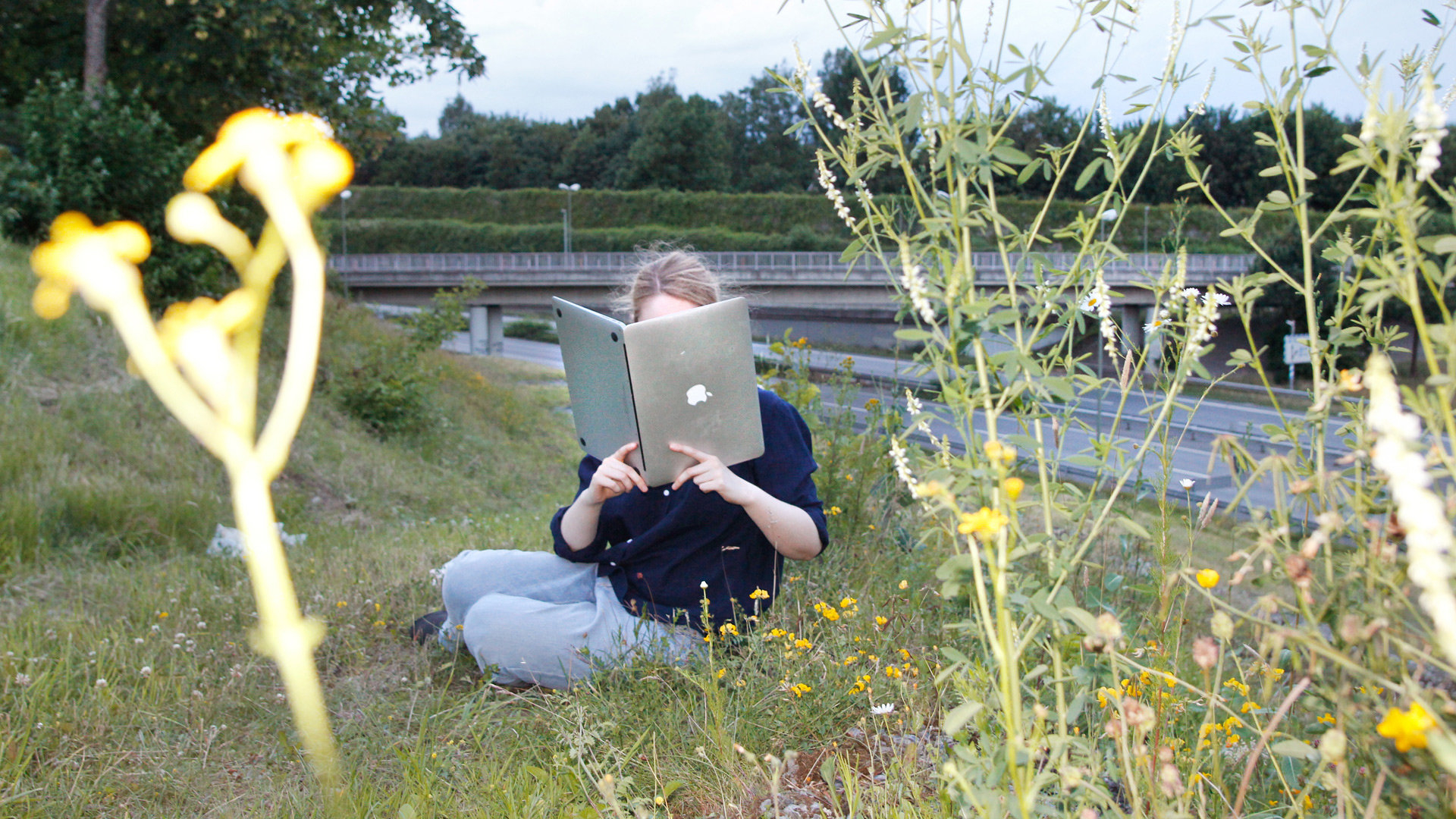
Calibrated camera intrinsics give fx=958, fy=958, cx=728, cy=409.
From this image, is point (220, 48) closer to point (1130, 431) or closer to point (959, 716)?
point (1130, 431)

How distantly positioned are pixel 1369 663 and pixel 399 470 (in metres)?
8.05

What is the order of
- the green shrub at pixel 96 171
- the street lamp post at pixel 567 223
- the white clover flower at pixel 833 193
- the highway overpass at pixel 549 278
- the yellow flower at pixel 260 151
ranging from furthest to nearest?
the street lamp post at pixel 567 223, the highway overpass at pixel 549 278, the yellow flower at pixel 260 151, the green shrub at pixel 96 171, the white clover flower at pixel 833 193

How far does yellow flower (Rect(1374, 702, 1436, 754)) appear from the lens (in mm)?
805

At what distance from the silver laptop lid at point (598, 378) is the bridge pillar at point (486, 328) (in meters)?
31.3

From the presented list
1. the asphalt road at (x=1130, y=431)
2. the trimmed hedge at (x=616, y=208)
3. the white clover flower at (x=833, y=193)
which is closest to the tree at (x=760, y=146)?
the trimmed hedge at (x=616, y=208)

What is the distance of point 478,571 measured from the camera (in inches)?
109

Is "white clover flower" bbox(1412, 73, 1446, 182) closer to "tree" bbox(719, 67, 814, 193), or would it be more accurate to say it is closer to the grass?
the grass

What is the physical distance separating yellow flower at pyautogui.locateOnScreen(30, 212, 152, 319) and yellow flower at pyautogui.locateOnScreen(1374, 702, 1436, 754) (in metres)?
8.41

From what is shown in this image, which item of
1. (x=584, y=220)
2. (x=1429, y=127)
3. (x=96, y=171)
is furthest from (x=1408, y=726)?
(x=584, y=220)

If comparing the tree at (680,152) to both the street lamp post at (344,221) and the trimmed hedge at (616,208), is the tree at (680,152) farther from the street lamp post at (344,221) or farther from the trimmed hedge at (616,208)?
the street lamp post at (344,221)

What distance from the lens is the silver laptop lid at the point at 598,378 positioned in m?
2.09

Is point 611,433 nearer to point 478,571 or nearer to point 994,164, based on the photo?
point 478,571

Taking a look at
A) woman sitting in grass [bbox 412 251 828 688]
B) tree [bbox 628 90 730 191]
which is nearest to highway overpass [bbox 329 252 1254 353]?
tree [bbox 628 90 730 191]

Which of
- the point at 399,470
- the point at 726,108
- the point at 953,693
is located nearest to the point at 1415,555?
the point at 953,693
